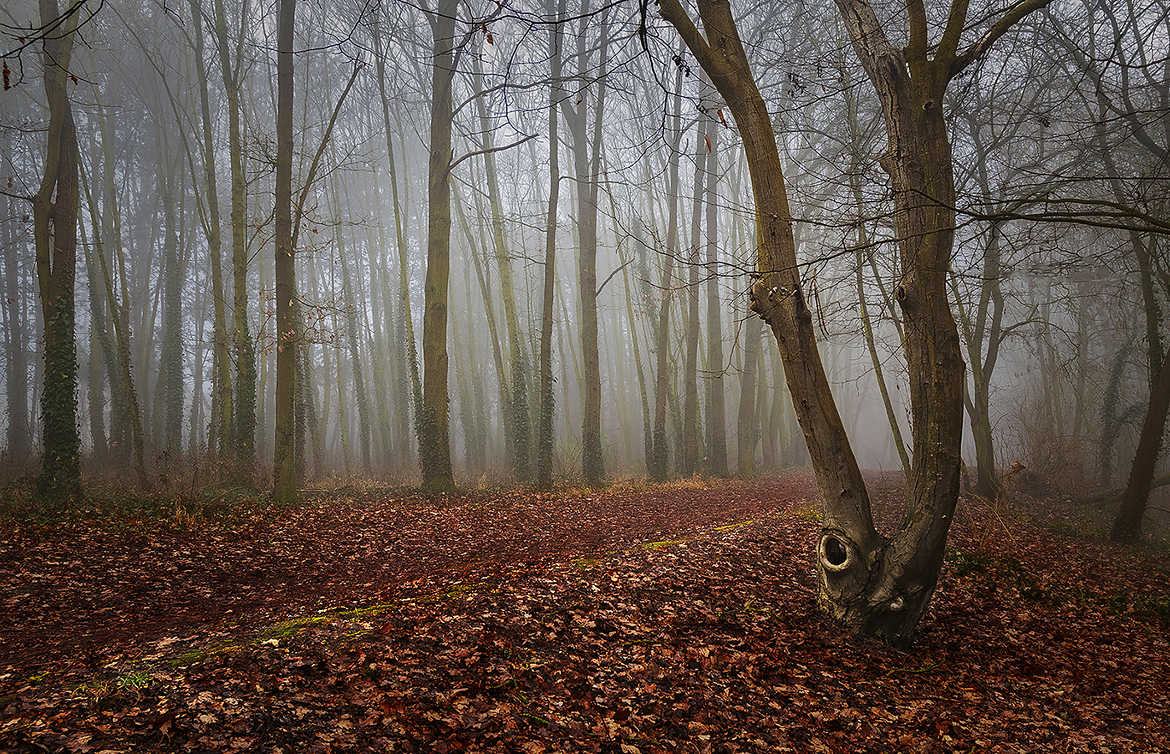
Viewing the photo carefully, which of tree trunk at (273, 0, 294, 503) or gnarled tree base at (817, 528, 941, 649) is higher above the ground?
tree trunk at (273, 0, 294, 503)

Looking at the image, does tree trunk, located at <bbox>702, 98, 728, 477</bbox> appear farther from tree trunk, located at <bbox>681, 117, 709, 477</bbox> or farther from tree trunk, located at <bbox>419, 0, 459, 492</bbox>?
tree trunk, located at <bbox>419, 0, 459, 492</bbox>

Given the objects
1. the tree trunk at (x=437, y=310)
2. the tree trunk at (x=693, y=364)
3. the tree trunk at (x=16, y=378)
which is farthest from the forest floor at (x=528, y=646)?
the tree trunk at (x=16, y=378)

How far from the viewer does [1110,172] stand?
9.74 m

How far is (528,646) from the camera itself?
4.27 meters

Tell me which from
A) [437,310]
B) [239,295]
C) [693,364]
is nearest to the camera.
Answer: [437,310]

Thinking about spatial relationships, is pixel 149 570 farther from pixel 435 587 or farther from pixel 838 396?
pixel 838 396

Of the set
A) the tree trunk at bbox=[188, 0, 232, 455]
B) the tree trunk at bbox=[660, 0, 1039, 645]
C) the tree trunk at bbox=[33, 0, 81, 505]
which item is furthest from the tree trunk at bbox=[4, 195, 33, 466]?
the tree trunk at bbox=[660, 0, 1039, 645]

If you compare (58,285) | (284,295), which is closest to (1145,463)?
(284,295)

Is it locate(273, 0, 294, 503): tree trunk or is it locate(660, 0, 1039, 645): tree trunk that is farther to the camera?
locate(273, 0, 294, 503): tree trunk

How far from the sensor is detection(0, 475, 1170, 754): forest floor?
328cm

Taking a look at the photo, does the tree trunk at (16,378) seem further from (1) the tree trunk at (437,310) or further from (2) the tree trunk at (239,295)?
(1) the tree trunk at (437,310)

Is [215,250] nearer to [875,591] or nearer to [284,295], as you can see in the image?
[284,295]

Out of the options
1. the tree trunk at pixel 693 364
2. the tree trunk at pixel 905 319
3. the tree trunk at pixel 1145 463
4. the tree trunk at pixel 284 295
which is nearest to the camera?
the tree trunk at pixel 905 319

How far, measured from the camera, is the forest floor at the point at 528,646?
3.28m
